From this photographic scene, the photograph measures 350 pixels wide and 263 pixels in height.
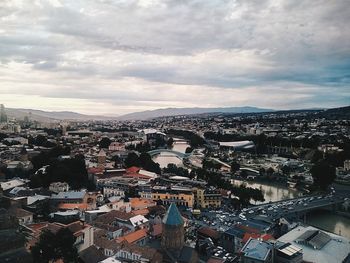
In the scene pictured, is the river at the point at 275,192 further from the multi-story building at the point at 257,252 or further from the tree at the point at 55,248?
the tree at the point at 55,248

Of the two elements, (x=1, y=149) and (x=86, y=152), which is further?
(x=86, y=152)

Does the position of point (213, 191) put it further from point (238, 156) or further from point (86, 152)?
point (238, 156)

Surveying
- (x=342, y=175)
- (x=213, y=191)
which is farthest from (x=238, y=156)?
(x=213, y=191)

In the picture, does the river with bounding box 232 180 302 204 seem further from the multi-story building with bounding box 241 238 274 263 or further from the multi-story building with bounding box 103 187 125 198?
the multi-story building with bounding box 241 238 274 263

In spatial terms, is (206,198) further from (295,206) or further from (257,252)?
(257,252)

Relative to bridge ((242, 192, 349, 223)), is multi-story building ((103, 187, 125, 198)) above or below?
above

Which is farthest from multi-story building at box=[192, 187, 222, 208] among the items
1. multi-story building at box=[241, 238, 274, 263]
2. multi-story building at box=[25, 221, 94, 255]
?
multi-story building at box=[25, 221, 94, 255]

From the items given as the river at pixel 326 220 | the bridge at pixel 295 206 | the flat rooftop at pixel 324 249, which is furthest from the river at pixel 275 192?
the flat rooftop at pixel 324 249
